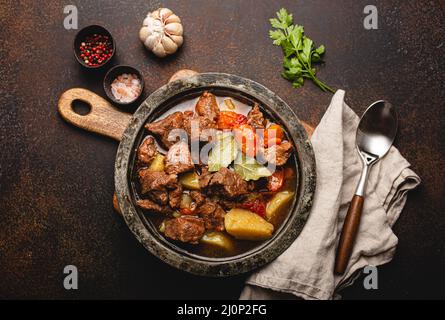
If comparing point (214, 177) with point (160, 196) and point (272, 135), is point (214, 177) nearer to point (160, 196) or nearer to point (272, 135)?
point (160, 196)

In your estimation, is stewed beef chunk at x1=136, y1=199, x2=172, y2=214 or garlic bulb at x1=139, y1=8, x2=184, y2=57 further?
garlic bulb at x1=139, y1=8, x2=184, y2=57

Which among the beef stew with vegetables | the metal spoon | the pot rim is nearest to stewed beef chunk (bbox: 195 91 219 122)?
the beef stew with vegetables

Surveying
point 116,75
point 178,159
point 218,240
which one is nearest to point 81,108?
point 116,75

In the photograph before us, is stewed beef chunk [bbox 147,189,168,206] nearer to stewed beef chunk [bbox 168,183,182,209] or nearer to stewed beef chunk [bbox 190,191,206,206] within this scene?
stewed beef chunk [bbox 168,183,182,209]

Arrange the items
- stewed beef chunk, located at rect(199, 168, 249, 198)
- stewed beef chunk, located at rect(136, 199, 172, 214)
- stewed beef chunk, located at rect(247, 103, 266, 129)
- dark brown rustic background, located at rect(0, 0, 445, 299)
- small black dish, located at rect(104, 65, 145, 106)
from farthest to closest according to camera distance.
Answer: dark brown rustic background, located at rect(0, 0, 445, 299) < small black dish, located at rect(104, 65, 145, 106) < stewed beef chunk, located at rect(247, 103, 266, 129) < stewed beef chunk, located at rect(136, 199, 172, 214) < stewed beef chunk, located at rect(199, 168, 249, 198)

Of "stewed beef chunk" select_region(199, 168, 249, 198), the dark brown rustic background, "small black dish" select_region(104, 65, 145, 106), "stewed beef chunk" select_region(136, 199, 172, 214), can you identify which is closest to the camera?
"stewed beef chunk" select_region(199, 168, 249, 198)

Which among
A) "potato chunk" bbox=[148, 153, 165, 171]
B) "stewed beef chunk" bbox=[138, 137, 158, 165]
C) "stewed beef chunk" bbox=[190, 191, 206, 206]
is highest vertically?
"stewed beef chunk" bbox=[138, 137, 158, 165]
